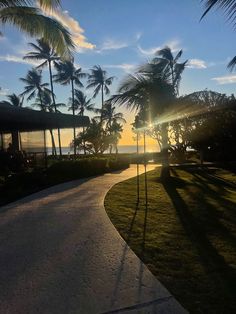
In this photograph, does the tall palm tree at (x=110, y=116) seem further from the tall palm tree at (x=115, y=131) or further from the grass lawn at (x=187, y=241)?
the grass lawn at (x=187, y=241)

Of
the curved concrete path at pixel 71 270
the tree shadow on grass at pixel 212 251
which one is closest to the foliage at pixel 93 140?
the tree shadow on grass at pixel 212 251

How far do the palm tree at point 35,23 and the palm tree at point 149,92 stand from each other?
3863 mm

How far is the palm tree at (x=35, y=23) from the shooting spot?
565 inches

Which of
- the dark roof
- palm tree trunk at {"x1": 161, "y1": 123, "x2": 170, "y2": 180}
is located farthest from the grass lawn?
the dark roof

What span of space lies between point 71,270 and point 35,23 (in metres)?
11.2

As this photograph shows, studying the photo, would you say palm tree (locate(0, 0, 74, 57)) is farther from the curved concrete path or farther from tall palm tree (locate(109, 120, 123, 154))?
tall palm tree (locate(109, 120, 123, 154))

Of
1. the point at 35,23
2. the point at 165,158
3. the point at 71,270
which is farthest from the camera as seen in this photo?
the point at 165,158

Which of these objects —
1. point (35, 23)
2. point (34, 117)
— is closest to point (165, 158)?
point (34, 117)

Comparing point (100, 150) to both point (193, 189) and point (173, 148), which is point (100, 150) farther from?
point (193, 189)

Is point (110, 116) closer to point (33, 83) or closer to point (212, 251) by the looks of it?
point (33, 83)

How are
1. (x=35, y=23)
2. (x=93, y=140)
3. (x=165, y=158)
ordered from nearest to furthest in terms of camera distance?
1. (x=35, y=23)
2. (x=165, y=158)
3. (x=93, y=140)

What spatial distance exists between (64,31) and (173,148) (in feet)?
81.7

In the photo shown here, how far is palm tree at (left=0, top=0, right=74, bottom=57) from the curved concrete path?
774 cm

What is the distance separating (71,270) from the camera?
5.49 meters
